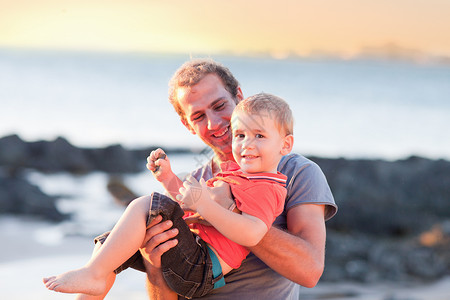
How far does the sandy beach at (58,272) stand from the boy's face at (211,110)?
3407mm

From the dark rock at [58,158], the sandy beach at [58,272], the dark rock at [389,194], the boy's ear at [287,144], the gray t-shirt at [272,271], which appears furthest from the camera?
the dark rock at [58,158]

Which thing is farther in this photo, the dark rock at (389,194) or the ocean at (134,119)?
the dark rock at (389,194)

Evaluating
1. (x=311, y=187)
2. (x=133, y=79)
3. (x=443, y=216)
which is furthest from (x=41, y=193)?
(x=133, y=79)

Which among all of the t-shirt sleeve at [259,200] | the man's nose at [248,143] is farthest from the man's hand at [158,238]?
the man's nose at [248,143]

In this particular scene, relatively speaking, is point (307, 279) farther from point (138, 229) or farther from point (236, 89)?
point (236, 89)

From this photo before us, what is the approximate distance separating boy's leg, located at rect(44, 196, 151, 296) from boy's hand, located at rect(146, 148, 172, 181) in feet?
0.38

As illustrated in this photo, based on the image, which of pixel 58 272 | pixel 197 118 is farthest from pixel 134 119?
pixel 197 118

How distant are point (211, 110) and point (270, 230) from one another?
715 mm

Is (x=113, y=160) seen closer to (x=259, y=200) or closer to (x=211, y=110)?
(x=211, y=110)

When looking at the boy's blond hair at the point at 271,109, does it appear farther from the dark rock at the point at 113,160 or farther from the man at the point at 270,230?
the dark rock at the point at 113,160

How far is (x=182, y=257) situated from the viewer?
201 centimetres

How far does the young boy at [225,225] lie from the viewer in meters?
1.90

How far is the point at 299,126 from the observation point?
17.8m

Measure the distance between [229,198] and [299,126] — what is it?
1609cm
